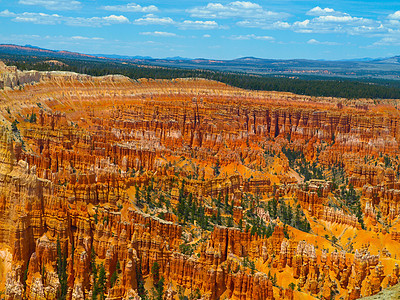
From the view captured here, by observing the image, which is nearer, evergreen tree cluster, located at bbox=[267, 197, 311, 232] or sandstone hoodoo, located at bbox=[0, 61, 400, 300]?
sandstone hoodoo, located at bbox=[0, 61, 400, 300]

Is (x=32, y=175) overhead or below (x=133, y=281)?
overhead

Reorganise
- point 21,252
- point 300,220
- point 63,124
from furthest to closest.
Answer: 1. point 63,124
2. point 300,220
3. point 21,252

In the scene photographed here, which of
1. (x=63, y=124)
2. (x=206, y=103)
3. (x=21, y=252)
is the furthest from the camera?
(x=206, y=103)

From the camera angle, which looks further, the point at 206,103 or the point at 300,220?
the point at 206,103

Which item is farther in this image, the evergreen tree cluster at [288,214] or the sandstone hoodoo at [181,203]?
the evergreen tree cluster at [288,214]

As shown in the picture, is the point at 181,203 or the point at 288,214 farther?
the point at 288,214

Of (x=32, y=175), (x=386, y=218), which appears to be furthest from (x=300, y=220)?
(x=32, y=175)

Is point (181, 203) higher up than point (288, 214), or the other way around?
point (181, 203)

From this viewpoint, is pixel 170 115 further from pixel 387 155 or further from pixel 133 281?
pixel 133 281
